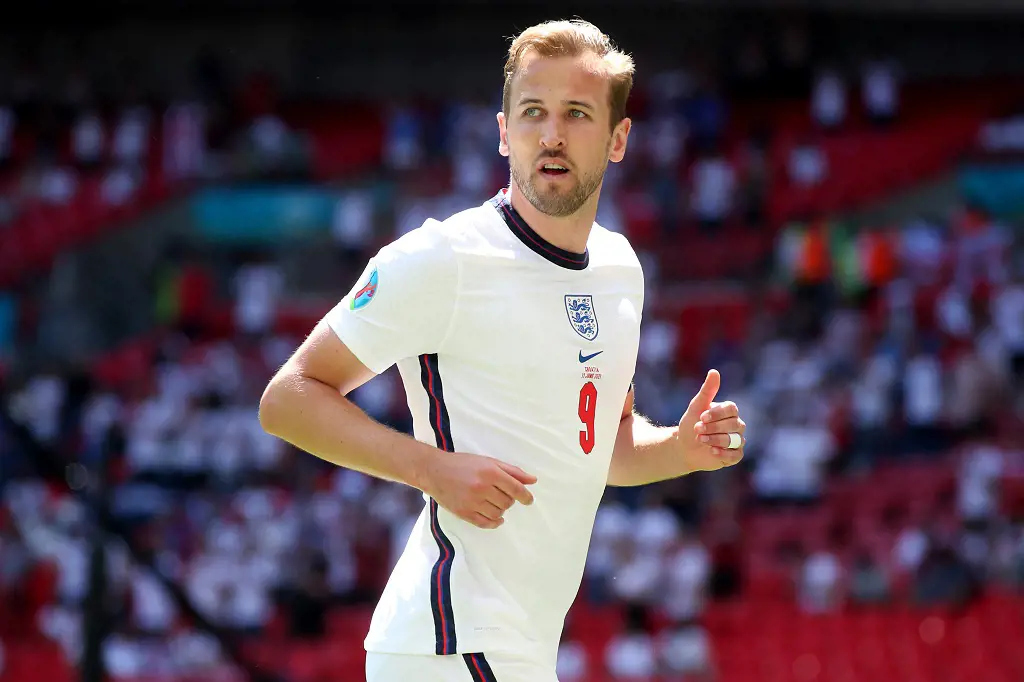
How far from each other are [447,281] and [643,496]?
25.7 ft

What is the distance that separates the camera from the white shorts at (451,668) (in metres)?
2.52

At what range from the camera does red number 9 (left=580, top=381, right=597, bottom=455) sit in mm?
2689

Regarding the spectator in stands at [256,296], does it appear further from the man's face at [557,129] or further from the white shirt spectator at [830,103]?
the man's face at [557,129]

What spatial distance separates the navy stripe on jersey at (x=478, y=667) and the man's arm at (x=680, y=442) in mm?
621

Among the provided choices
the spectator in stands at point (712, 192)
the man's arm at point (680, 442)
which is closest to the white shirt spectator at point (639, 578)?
the spectator in stands at point (712, 192)

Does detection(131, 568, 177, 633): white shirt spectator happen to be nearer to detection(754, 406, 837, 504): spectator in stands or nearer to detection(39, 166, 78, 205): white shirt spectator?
detection(754, 406, 837, 504): spectator in stands

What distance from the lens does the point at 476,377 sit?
260 centimetres

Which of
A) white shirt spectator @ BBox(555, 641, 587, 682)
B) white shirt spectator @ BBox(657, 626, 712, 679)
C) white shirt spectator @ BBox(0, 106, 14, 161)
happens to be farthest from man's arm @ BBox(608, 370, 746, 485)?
white shirt spectator @ BBox(0, 106, 14, 161)

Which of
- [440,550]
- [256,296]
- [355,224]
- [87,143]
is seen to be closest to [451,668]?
[440,550]

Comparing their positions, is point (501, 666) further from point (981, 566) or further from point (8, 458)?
point (8, 458)

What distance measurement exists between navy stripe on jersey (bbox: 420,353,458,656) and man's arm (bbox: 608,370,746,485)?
1.63 ft

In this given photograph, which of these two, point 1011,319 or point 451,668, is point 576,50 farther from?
point 1011,319

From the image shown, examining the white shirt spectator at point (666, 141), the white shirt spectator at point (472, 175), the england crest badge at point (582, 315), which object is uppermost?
the white shirt spectator at point (666, 141)

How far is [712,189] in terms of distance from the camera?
14.7 m
